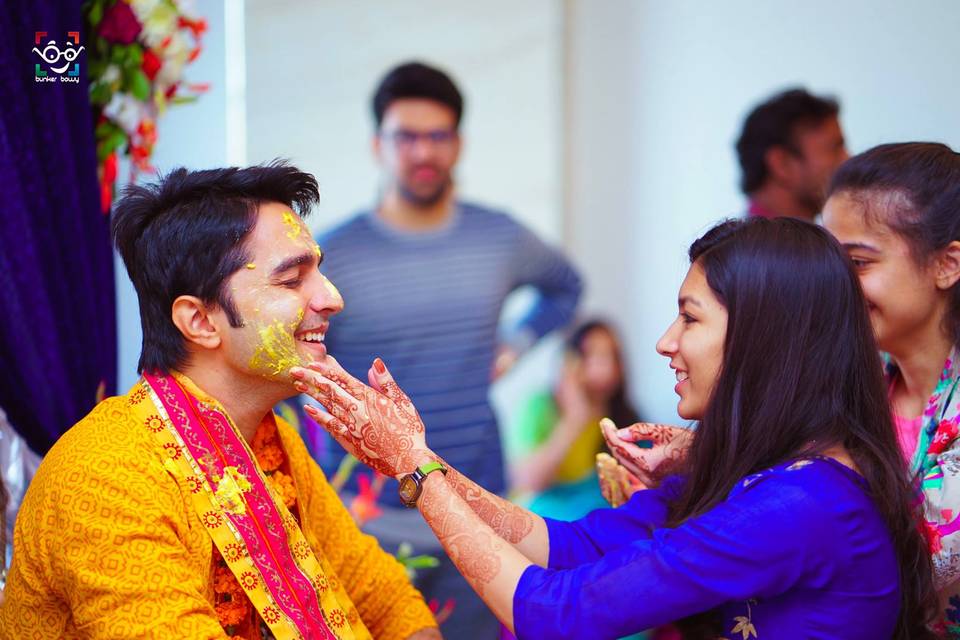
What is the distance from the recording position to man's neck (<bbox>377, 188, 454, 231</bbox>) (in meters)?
3.91

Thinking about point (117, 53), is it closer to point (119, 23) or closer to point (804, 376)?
point (119, 23)

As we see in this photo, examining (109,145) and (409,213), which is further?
(409,213)

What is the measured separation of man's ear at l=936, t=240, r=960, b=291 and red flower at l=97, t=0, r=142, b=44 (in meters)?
1.99

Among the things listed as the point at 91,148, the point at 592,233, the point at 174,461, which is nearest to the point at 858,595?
the point at 174,461

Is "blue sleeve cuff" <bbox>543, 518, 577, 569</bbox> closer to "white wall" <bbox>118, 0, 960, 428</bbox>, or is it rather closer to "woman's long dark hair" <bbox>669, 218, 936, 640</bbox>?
"woman's long dark hair" <bbox>669, 218, 936, 640</bbox>

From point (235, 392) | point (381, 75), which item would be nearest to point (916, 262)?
point (235, 392)

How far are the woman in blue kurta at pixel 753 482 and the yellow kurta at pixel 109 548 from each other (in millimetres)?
335

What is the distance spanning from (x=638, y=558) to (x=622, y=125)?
177 inches

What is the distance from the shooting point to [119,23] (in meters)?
2.58

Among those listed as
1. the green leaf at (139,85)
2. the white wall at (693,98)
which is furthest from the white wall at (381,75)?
the green leaf at (139,85)

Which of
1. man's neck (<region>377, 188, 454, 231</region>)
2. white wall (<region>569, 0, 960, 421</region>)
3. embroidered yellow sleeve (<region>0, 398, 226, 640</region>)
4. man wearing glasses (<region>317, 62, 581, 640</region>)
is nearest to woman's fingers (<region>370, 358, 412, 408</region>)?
Answer: embroidered yellow sleeve (<region>0, 398, 226, 640</region>)

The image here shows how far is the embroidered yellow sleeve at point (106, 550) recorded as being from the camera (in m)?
1.69

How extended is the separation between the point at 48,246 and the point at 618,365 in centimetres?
362

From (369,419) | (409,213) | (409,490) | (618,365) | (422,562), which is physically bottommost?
(422,562)
